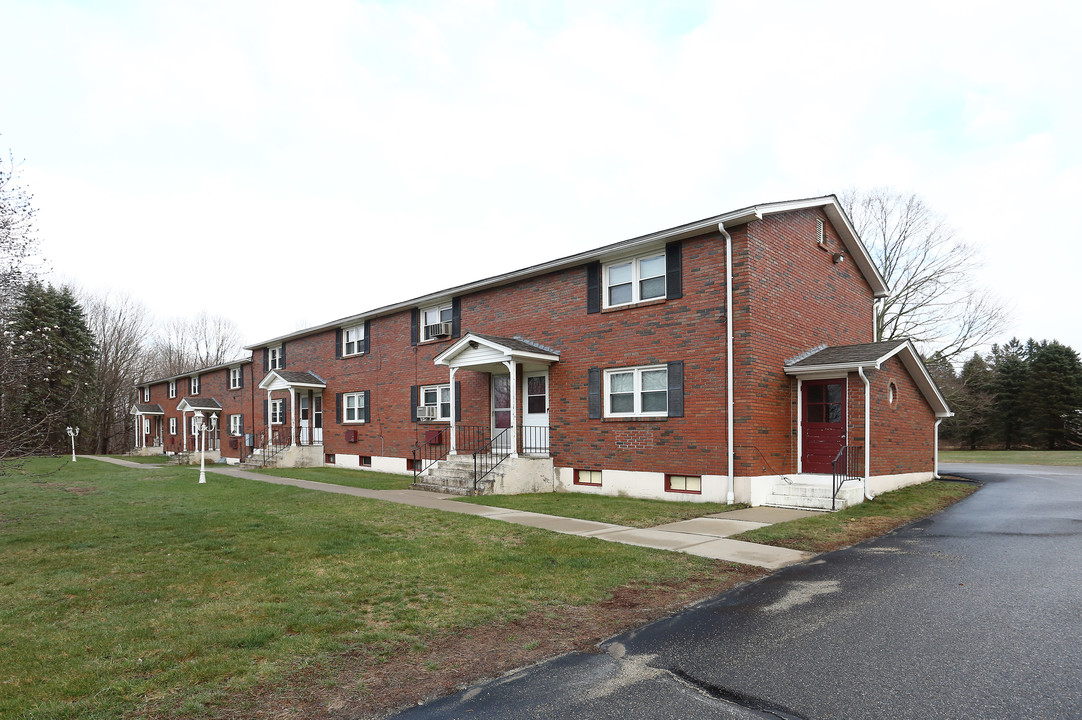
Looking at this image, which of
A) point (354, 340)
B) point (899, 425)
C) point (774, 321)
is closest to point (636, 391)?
point (774, 321)

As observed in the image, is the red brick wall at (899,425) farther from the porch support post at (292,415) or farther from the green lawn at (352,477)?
the porch support post at (292,415)

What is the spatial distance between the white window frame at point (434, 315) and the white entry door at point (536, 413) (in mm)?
4236

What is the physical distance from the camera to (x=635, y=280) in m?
14.4

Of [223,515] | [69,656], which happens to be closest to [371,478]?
[223,515]

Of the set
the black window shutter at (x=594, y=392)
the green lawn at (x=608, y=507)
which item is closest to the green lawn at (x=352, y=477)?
the green lawn at (x=608, y=507)

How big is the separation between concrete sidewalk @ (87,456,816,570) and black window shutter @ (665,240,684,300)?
15.6ft

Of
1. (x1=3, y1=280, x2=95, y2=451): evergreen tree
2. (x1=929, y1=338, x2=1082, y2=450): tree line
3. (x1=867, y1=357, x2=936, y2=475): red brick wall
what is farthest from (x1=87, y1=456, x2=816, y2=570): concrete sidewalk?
(x1=929, y1=338, x2=1082, y2=450): tree line

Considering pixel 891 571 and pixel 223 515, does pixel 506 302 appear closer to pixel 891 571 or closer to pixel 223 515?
pixel 223 515

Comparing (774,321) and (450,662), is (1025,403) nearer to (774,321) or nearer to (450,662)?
(774,321)

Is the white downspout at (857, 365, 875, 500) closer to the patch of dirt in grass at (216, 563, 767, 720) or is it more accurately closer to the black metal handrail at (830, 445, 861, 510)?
the black metal handrail at (830, 445, 861, 510)

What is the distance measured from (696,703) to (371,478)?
16277mm

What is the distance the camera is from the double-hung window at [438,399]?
64.6 ft

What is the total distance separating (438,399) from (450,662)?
15.7 metres

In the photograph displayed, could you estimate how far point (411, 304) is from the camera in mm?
20641
